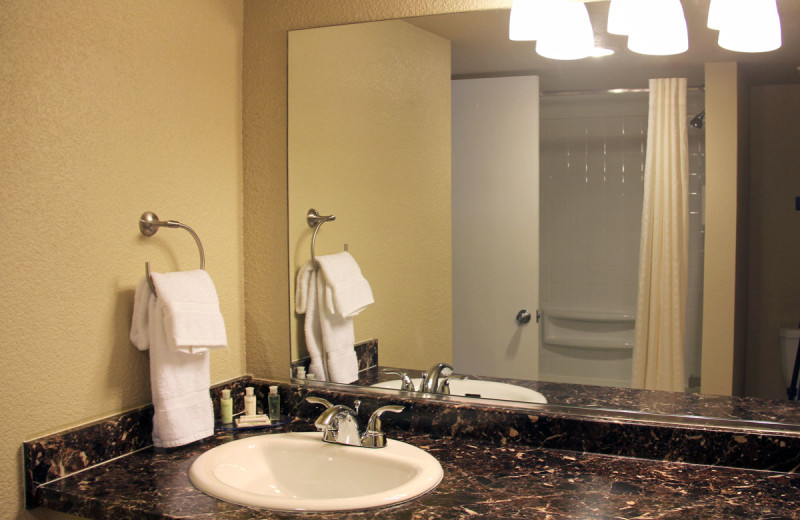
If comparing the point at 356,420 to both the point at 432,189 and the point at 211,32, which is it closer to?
the point at 432,189

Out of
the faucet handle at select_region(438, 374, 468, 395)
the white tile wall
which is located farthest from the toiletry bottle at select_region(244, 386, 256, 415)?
the white tile wall

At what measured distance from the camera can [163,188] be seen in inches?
68.0

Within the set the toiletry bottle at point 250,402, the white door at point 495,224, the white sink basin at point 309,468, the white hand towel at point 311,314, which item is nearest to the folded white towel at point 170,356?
the white sink basin at point 309,468

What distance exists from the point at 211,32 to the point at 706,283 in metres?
1.39

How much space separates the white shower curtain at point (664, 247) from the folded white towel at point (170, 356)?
100cm

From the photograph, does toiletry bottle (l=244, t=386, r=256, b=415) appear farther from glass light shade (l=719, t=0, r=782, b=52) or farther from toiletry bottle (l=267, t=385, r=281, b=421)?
glass light shade (l=719, t=0, r=782, b=52)

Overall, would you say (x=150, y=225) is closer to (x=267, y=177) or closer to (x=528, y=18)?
(x=267, y=177)

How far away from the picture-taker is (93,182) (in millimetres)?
1543

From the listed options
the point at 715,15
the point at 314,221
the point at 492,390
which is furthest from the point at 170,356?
the point at 715,15

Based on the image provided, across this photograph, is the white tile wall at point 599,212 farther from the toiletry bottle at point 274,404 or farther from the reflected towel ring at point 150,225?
the reflected towel ring at point 150,225

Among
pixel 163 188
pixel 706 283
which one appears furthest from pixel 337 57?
pixel 706 283

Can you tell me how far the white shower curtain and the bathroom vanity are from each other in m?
0.13

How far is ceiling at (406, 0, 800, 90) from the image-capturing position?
4.93 ft

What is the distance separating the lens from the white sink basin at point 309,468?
151 cm
